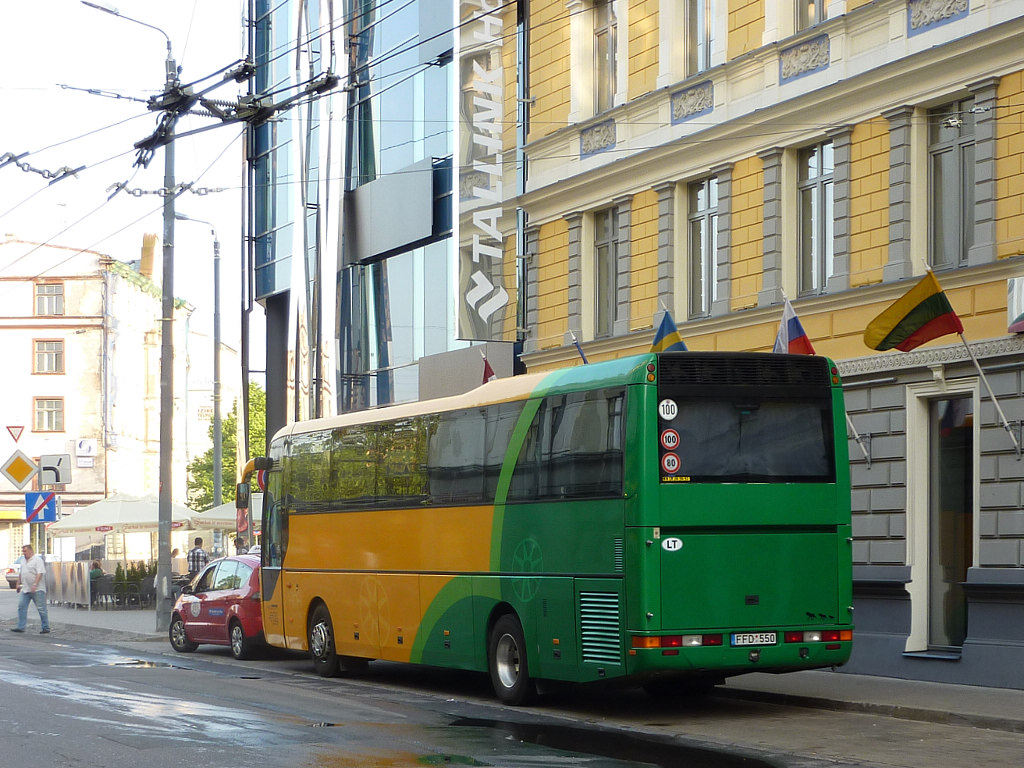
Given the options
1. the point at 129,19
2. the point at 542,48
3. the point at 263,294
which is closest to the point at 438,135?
the point at 542,48

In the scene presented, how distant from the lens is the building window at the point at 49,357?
78312 mm

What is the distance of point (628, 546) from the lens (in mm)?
14039

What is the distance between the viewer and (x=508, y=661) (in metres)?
16.1

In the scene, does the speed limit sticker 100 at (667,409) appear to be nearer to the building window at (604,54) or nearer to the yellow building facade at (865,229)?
the yellow building facade at (865,229)

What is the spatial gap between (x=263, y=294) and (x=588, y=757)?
96.2 ft

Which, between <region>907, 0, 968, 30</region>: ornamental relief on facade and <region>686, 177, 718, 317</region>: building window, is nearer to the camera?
<region>907, 0, 968, 30</region>: ornamental relief on facade

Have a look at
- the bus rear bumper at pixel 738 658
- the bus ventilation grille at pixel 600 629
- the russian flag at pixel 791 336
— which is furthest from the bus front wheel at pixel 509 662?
the russian flag at pixel 791 336

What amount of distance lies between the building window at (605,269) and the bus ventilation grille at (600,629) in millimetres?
10954

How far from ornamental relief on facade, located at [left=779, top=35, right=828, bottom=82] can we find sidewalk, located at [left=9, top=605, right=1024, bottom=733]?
307 inches

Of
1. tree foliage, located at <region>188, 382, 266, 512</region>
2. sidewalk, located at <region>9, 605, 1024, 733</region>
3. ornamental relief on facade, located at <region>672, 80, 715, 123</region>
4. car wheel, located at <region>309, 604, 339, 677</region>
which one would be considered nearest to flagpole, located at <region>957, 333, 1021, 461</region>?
sidewalk, located at <region>9, 605, 1024, 733</region>

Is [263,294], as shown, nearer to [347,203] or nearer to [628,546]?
[347,203]

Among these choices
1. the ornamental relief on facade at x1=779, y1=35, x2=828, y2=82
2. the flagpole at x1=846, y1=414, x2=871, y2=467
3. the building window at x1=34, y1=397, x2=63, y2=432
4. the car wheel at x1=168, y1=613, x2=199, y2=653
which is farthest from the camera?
the building window at x1=34, y1=397, x2=63, y2=432

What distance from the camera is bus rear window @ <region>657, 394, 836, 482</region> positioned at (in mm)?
14086

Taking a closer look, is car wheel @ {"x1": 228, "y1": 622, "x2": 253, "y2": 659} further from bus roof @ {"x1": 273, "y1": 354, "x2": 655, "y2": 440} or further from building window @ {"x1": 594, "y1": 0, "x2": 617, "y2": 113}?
building window @ {"x1": 594, "y1": 0, "x2": 617, "y2": 113}
